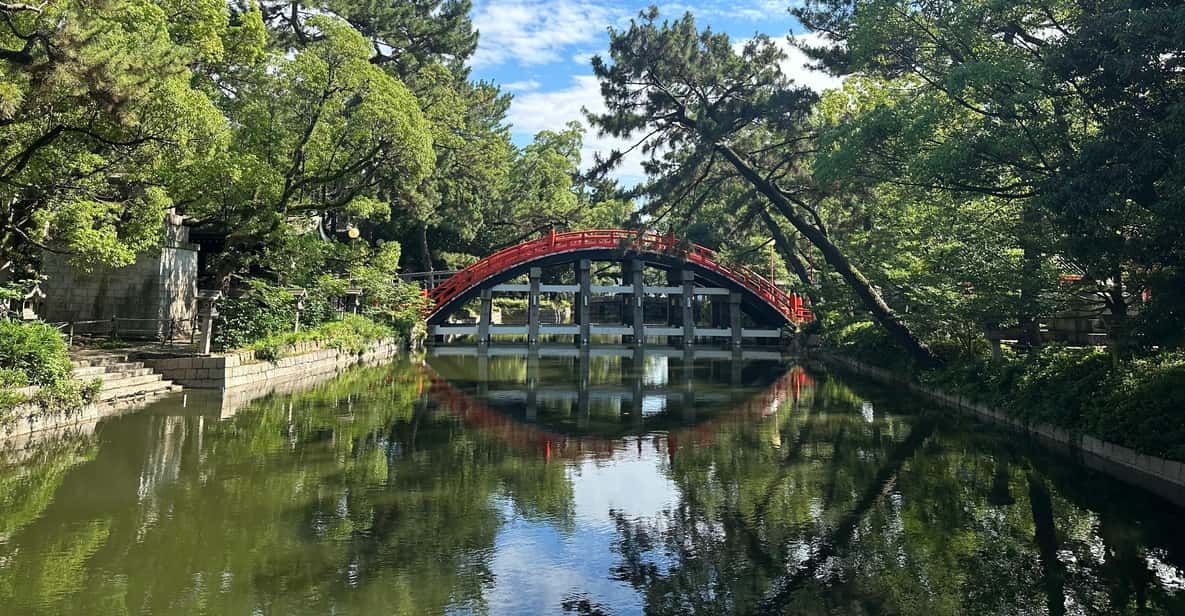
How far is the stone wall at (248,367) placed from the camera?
1752 cm

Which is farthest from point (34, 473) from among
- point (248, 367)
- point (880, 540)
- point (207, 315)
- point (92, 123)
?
point (880, 540)

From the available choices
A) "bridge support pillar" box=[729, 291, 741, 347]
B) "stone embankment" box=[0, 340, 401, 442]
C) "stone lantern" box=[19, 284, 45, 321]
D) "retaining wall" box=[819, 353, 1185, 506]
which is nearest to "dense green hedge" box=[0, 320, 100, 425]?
"stone embankment" box=[0, 340, 401, 442]

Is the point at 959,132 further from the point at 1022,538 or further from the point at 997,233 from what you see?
the point at 1022,538

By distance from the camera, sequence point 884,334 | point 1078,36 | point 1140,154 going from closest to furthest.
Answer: point 1140,154, point 1078,36, point 884,334

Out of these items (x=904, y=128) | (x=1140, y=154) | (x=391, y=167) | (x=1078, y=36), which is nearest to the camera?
(x=1140, y=154)

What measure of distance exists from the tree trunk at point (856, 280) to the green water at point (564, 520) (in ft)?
18.9

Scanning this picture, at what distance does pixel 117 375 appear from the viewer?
15.5m

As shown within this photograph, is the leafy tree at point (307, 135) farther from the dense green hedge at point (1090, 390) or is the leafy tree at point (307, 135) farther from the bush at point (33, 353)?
the dense green hedge at point (1090, 390)

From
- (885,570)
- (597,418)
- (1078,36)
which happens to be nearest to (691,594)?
(885,570)

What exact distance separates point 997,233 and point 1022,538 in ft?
34.9

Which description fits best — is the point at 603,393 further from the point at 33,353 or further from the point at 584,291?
the point at 584,291

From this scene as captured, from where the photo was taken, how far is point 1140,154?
10.9 meters

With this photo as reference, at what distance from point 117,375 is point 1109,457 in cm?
1836

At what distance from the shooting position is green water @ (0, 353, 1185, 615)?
627 cm
